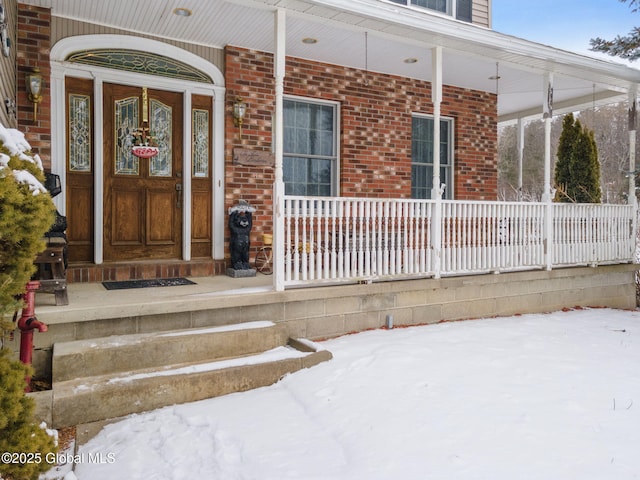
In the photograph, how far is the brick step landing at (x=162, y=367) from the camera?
3.07 metres

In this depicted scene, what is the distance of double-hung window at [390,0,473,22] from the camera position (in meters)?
7.53

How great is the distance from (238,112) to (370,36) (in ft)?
5.67

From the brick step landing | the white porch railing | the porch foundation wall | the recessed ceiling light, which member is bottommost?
the brick step landing

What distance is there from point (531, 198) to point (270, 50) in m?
17.2

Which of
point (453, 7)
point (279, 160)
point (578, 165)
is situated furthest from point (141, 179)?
point (578, 165)

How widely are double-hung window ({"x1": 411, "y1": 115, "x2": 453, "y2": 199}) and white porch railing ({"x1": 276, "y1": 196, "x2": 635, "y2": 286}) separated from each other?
1464 millimetres

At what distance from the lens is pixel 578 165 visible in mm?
8547

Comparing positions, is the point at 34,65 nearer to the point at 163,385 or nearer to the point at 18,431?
the point at 163,385

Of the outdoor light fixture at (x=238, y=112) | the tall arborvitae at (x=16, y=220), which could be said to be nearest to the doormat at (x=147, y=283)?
the outdoor light fixture at (x=238, y=112)

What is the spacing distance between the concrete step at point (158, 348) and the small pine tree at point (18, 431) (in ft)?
3.27

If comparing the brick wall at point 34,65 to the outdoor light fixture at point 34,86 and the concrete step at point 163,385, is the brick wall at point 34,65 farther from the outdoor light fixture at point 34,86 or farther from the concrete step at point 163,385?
the concrete step at point 163,385

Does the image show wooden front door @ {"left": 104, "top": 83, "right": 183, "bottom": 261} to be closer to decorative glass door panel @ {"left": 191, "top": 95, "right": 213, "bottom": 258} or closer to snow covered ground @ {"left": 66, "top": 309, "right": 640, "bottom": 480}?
decorative glass door panel @ {"left": 191, "top": 95, "right": 213, "bottom": 258}

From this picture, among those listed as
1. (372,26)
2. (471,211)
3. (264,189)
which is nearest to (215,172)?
(264,189)

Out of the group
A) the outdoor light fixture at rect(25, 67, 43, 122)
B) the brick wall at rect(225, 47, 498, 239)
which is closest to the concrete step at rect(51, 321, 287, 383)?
the brick wall at rect(225, 47, 498, 239)
